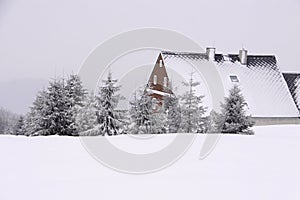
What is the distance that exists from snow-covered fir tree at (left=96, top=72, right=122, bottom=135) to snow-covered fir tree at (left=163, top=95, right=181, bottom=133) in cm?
128

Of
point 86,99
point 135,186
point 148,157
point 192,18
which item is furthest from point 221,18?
point 86,99

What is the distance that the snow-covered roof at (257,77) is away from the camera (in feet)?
42.2

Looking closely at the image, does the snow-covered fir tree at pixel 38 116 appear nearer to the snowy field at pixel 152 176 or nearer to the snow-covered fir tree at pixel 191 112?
the snowy field at pixel 152 176

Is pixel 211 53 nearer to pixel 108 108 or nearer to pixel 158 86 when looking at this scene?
pixel 158 86

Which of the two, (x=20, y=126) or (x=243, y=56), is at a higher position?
(x=243, y=56)

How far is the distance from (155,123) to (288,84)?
25.6ft

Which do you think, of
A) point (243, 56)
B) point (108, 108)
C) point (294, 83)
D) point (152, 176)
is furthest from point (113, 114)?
point (294, 83)

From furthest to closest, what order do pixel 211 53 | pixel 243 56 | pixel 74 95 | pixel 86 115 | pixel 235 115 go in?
pixel 243 56, pixel 211 53, pixel 235 115, pixel 74 95, pixel 86 115

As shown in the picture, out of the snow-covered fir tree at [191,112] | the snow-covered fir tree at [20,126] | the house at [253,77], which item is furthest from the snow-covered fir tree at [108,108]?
the house at [253,77]

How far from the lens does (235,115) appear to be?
9.49m

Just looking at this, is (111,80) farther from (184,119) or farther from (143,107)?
(184,119)

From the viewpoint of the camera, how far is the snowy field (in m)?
3.40

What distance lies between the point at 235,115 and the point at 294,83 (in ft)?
22.0

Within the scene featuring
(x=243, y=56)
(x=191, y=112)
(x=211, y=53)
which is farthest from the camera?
(x=243, y=56)
